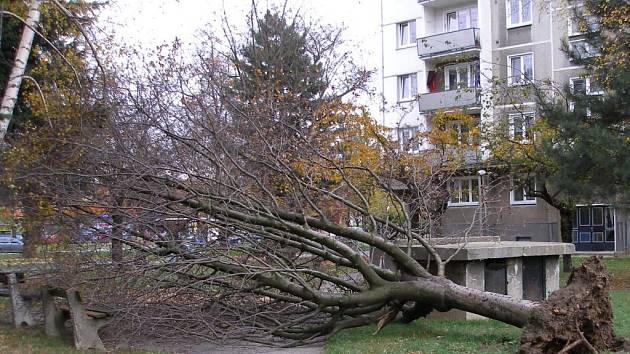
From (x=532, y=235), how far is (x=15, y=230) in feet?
86.0

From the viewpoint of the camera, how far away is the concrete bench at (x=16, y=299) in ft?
30.5

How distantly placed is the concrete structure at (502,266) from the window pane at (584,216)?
2374cm

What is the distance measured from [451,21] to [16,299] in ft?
98.1

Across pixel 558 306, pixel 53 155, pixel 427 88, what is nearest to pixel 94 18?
pixel 53 155

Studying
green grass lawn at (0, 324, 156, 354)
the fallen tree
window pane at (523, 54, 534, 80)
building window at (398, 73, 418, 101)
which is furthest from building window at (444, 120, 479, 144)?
green grass lawn at (0, 324, 156, 354)

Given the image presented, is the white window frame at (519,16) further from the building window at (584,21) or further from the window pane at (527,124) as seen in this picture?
the building window at (584,21)

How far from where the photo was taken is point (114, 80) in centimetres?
1163

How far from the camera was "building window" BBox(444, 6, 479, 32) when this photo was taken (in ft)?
113

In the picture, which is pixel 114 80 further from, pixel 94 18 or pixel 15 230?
pixel 15 230

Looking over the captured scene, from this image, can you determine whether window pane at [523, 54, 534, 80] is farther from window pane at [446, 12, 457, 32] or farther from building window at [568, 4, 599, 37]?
building window at [568, 4, 599, 37]

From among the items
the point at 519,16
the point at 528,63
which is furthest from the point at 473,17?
the point at 528,63

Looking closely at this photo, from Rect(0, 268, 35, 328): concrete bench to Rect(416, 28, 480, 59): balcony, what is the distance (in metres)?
25.4

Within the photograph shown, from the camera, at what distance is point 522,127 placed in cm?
2173

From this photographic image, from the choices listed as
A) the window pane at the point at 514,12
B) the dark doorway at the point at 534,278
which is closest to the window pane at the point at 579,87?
the dark doorway at the point at 534,278
